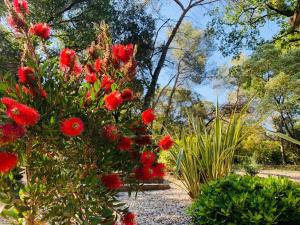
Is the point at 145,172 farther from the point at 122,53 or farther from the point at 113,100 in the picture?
the point at 122,53

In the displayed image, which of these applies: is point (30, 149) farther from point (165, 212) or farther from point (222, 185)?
point (165, 212)

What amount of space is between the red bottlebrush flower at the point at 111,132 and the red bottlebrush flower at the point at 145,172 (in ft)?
0.63

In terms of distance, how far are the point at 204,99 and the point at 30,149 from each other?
19.0 metres

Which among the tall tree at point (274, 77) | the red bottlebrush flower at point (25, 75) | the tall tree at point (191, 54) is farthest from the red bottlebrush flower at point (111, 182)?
the tall tree at point (191, 54)

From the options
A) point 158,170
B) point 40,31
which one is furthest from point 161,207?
point 40,31

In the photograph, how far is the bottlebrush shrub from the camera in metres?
1.34

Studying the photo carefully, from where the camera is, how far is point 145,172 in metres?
1.49

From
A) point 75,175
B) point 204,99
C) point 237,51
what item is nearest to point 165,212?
point 75,175

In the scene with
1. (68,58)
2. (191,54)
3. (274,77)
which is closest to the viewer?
(68,58)

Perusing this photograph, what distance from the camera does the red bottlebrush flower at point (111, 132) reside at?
139 cm

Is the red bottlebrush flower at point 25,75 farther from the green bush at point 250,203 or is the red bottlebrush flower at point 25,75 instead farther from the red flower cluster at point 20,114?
the green bush at point 250,203

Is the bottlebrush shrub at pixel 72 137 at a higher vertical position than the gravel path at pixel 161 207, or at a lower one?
higher

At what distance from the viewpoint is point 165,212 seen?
4223mm

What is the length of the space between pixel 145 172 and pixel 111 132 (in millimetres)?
238
